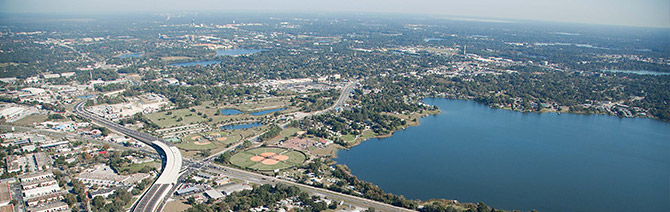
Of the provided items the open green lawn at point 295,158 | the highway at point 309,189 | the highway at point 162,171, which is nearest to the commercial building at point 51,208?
the highway at point 162,171

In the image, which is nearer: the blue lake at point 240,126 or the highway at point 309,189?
the highway at point 309,189

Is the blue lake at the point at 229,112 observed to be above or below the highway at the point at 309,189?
above

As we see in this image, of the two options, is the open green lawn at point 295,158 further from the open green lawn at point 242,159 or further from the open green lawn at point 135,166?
the open green lawn at point 135,166

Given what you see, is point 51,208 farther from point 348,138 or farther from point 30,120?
point 348,138

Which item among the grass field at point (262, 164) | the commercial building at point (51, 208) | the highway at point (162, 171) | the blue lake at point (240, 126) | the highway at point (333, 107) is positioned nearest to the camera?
the commercial building at point (51, 208)

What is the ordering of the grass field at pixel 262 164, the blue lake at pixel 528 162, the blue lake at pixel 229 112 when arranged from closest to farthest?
the blue lake at pixel 528 162
the grass field at pixel 262 164
the blue lake at pixel 229 112

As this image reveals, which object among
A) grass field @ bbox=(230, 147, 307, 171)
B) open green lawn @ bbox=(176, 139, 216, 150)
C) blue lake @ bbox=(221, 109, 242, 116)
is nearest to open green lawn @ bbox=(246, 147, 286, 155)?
grass field @ bbox=(230, 147, 307, 171)

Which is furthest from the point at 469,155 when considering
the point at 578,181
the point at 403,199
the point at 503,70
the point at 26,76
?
the point at 26,76

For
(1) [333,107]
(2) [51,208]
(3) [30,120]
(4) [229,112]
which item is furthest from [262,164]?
(3) [30,120]
